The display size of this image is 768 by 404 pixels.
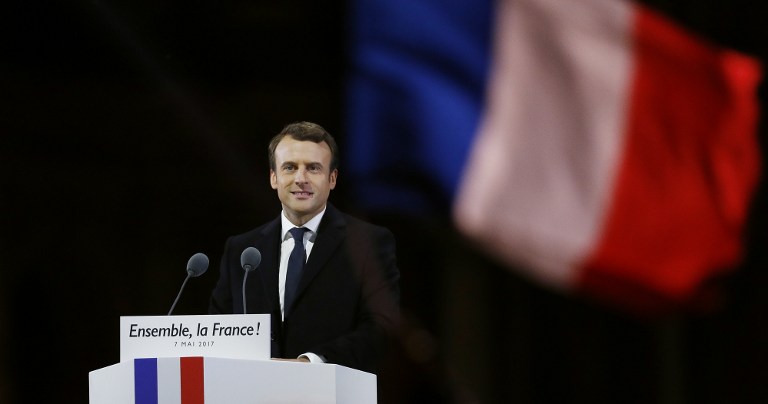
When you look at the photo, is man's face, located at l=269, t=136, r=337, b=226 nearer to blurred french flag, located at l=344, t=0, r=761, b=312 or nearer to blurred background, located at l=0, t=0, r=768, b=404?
blurred background, located at l=0, t=0, r=768, b=404

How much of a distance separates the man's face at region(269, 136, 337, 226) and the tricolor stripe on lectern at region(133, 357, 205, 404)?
0.46 meters

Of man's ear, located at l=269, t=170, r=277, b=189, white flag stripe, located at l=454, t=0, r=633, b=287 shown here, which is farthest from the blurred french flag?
man's ear, located at l=269, t=170, r=277, b=189

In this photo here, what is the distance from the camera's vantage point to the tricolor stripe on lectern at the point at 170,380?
3.14 m

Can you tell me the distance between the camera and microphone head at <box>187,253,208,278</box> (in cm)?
332

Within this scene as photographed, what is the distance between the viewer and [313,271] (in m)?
3.44

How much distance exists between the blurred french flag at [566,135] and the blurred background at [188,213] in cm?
14

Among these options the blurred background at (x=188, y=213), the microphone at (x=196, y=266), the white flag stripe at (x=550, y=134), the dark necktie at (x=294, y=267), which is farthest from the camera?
the blurred background at (x=188, y=213)

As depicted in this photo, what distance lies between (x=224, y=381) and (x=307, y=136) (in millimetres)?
592

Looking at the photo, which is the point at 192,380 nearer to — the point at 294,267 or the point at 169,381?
the point at 169,381

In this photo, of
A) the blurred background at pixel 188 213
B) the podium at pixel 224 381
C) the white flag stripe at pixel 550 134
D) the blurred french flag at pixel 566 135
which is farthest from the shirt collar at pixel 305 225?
the white flag stripe at pixel 550 134

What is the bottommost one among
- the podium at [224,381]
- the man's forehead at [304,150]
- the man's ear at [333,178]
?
the podium at [224,381]

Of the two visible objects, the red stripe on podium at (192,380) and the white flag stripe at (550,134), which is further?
the white flag stripe at (550,134)

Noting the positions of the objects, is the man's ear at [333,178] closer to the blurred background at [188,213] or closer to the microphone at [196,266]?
the microphone at [196,266]

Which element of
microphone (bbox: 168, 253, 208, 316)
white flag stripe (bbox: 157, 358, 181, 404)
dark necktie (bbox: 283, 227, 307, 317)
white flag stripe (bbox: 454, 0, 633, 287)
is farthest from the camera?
white flag stripe (bbox: 454, 0, 633, 287)
